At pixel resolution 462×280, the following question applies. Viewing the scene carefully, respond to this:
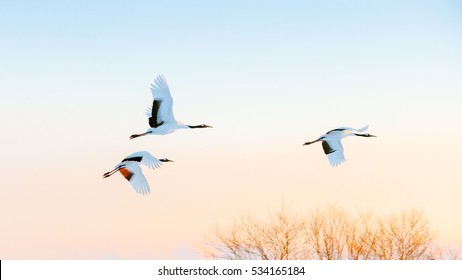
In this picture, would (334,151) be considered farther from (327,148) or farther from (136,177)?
Result: (136,177)

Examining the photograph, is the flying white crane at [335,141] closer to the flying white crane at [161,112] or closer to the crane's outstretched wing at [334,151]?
the crane's outstretched wing at [334,151]

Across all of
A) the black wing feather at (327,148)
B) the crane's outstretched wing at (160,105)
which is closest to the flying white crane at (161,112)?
the crane's outstretched wing at (160,105)

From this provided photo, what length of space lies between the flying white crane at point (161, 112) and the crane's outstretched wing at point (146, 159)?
0.42 meters

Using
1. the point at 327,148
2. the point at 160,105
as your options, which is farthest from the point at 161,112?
the point at 327,148

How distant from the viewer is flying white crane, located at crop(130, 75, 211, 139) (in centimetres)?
1025

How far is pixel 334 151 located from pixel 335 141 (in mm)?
139

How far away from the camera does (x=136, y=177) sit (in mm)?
10445

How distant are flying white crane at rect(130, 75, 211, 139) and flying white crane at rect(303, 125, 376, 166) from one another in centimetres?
187

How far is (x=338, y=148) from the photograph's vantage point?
1105cm

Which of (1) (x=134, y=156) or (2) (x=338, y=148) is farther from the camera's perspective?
(2) (x=338, y=148)
